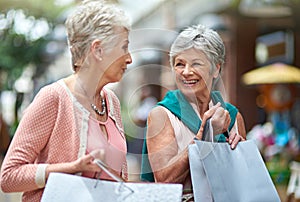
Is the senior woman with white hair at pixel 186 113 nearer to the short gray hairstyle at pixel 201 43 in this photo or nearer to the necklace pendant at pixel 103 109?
the short gray hairstyle at pixel 201 43

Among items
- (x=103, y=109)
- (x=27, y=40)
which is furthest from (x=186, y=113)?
(x=27, y=40)

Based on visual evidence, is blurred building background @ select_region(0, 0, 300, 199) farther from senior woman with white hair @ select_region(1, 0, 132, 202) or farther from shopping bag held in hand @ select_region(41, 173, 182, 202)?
shopping bag held in hand @ select_region(41, 173, 182, 202)

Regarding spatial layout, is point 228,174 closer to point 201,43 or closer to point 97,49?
point 201,43

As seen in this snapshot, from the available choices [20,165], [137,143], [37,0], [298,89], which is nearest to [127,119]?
[137,143]

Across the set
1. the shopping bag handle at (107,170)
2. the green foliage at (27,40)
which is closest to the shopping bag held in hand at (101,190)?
the shopping bag handle at (107,170)

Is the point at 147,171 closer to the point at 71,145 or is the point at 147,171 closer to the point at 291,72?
the point at 71,145

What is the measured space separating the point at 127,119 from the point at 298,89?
10.9 meters

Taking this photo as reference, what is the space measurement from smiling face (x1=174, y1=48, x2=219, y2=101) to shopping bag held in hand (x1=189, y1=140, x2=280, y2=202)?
184 mm

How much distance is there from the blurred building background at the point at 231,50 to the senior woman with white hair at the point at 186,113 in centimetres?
340

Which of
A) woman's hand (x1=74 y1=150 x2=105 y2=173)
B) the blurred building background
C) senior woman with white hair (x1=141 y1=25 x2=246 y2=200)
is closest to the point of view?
woman's hand (x1=74 y1=150 x2=105 y2=173)

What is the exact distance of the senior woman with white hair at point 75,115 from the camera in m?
1.87

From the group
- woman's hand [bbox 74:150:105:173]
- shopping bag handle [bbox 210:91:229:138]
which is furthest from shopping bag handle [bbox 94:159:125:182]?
shopping bag handle [bbox 210:91:229:138]

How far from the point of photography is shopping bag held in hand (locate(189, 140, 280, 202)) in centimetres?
197

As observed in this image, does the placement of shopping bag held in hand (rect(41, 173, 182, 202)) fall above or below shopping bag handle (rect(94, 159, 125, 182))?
below
